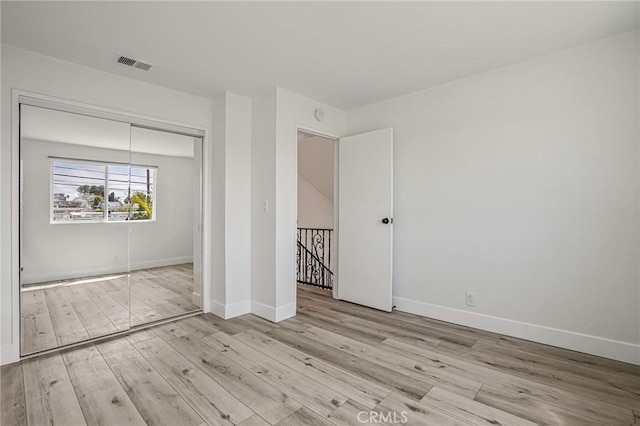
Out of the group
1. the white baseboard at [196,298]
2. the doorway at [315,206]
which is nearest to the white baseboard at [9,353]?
the white baseboard at [196,298]

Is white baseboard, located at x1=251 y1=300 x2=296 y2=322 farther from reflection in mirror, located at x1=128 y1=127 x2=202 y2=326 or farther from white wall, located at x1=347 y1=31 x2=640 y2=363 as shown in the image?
white wall, located at x1=347 y1=31 x2=640 y2=363

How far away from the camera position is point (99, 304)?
311 cm

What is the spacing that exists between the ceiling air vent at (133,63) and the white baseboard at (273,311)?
264cm

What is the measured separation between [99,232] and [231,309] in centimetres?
154

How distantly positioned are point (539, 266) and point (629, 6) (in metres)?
1.98

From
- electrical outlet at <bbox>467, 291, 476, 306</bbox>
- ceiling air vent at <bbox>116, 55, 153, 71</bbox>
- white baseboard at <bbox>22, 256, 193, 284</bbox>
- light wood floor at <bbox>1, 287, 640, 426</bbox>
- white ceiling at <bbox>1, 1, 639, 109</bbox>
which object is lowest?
light wood floor at <bbox>1, 287, 640, 426</bbox>

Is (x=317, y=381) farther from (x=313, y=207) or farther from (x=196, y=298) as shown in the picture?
(x=313, y=207)

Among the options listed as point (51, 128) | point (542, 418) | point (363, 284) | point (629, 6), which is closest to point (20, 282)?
point (51, 128)

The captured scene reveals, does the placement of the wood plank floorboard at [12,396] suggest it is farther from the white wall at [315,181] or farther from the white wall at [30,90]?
the white wall at [315,181]

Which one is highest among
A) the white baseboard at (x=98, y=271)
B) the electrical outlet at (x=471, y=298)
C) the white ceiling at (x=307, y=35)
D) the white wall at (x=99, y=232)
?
A: the white ceiling at (x=307, y=35)

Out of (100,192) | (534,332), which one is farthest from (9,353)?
(534,332)

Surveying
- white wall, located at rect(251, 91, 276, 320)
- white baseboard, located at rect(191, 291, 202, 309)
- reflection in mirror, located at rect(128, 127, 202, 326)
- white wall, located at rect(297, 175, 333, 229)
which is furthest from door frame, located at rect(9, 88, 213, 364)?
white wall, located at rect(297, 175, 333, 229)

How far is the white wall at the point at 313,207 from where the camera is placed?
688 centimetres

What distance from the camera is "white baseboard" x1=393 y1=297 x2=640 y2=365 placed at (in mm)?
2465
